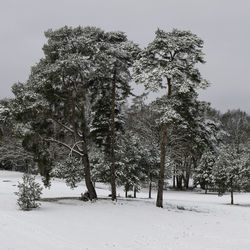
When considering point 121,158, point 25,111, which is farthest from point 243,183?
point 25,111

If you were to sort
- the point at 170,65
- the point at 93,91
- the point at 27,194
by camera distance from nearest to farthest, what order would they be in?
the point at 27,194, the point at 170,65, the point at 93,91

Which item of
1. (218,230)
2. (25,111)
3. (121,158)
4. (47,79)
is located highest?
(47,79)

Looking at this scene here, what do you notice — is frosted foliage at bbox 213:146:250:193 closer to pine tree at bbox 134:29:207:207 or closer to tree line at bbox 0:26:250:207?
tree line at bbox 0:26:250:207

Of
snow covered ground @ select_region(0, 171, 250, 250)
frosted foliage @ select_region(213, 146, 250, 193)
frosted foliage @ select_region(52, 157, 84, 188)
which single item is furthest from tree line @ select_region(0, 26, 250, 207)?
frosted foliage @ select_region(213, 146, 250, 193)

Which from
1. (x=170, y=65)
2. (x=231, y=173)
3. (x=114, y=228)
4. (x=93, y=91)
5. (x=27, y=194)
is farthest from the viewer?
(x=231, y=173)

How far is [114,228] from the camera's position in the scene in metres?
15.6

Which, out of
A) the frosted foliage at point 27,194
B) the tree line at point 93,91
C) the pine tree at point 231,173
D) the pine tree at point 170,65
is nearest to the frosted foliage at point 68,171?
the tree line at point 93,91

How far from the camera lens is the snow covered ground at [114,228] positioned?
12422 millimetres

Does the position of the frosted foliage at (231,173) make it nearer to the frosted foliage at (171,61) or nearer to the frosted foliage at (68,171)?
the frosted foliage at (171,61)

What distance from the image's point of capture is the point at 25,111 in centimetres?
2045

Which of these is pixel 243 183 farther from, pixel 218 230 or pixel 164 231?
pixel 164 231

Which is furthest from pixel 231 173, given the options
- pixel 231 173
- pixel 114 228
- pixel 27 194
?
pixel 27 194

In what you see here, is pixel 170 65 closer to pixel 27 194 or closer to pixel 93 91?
pixel 93 91

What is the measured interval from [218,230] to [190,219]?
9.50ft
